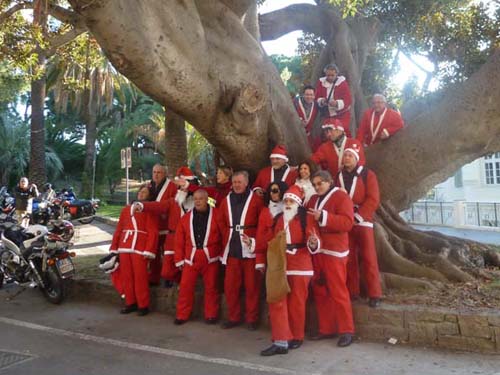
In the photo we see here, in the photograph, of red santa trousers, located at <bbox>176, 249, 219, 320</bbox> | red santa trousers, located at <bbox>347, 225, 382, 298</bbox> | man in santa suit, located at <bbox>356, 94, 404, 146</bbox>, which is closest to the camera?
red santa trousers, located at <bbox>347, 225, 382, 298</bbox>

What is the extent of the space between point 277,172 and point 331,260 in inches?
61.9

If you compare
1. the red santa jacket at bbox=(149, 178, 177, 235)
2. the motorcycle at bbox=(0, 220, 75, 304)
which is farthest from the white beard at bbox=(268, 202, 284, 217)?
the motorcycle at bbox=(0, 220, 75, 304)

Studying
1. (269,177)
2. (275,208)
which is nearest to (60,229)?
(269,177)

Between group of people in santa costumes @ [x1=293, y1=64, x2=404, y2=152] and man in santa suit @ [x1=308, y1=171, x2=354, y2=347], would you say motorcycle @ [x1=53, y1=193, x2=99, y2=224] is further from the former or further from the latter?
man in santa suit @ [x1=308, y1=171, x2=354, y2=347]

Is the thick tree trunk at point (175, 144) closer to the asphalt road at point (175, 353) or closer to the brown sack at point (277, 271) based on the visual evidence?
the asphalt road at point (175, 353)

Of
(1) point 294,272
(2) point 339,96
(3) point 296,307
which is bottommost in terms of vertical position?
(3) point 296,307

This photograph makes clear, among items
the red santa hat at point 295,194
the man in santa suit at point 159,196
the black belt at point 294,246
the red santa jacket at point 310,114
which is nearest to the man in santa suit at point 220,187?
the man in santa suit at point 159,196

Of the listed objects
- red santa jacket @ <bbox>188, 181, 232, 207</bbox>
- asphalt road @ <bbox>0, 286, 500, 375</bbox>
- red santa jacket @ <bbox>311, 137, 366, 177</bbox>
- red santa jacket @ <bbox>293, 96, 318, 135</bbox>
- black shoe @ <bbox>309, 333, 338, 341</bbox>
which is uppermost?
red santa jacket @ <bbox>293, 96, 318, 135</bbox>

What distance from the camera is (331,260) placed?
18.0ft

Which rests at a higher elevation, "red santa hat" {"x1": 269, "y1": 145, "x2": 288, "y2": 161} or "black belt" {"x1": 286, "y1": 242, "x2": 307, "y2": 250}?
"red santa hat" {"x1": 269, "y1": 145, "x2": 288, "y2": 161}

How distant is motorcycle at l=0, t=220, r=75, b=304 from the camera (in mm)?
7414

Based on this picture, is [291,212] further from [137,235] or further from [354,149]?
[137,235]

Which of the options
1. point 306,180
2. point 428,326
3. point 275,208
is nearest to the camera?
point 428,326

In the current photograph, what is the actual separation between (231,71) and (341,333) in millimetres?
3397
